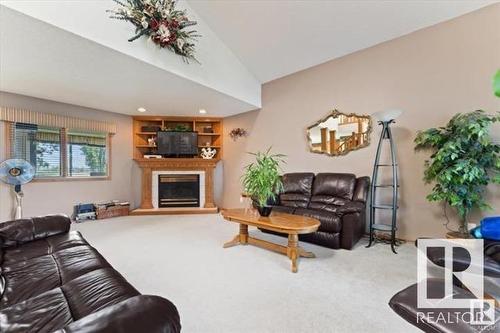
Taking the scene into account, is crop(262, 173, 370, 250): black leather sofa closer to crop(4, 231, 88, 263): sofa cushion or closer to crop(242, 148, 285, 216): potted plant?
crop(242, 148, 285, 216): potted plant

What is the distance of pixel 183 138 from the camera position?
5676mm

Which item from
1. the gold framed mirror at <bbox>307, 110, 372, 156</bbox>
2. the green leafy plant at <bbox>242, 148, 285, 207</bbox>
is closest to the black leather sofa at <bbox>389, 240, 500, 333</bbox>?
the green leafy plant at <bbox>242, 148, 285, 207</bbox>

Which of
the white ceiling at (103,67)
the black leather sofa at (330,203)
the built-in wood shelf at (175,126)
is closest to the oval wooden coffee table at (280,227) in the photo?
the black leather sofa at (330,203)

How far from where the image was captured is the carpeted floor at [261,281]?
1659 mm

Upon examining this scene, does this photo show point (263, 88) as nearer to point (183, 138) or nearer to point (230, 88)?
point (230, 88)

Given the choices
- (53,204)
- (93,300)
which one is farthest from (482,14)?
(53,204)

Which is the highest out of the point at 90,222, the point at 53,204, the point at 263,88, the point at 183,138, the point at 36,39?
the point at 263,88

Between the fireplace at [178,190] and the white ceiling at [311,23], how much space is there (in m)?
3.07

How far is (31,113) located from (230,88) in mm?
3469

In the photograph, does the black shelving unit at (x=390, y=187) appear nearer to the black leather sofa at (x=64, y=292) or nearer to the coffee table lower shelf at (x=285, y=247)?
the coffee table lower shelf at (x=285, y=247)

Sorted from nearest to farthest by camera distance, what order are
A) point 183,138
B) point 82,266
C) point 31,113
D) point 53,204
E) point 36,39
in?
1. point 82,266
2. point 36,39
3. point 31,113
4. point 53,204
5. point 183,138

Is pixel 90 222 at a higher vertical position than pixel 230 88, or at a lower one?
lower

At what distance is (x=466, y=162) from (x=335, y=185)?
157 centimetres

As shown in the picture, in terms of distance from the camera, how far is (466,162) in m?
Result: 2.52
